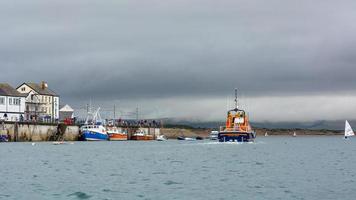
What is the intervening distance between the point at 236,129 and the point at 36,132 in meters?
45.9

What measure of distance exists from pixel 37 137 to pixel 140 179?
10812 cm

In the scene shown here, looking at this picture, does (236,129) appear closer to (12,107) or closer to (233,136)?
(233,136)

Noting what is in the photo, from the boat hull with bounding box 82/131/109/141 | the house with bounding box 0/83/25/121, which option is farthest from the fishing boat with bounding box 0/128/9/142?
the boat hull with bounding box 82/131/109/141

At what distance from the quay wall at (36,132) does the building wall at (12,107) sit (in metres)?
9.53

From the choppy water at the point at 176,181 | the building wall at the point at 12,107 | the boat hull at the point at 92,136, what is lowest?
the choppy water at the point at 176,181

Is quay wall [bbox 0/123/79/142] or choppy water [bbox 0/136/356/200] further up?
quay wall [bbox 0/123/79/142]

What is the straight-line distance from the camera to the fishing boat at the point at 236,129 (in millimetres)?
137625

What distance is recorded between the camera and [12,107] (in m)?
169

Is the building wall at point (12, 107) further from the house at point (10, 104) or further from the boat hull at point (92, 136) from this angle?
the boat hull at point (92, 136)

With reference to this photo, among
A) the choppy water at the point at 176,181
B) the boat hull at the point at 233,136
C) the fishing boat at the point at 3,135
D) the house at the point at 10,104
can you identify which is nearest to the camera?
the choppy water at the point at 176,181

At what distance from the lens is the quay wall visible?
487ft

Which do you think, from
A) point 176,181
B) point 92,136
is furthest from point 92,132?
point 176,181

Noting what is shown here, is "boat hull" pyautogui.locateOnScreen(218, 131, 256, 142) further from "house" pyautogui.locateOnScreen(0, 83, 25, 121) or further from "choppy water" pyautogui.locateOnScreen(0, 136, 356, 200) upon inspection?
"choppy water" pyautogui.locateOnScreen(0, 136, 356, 200)

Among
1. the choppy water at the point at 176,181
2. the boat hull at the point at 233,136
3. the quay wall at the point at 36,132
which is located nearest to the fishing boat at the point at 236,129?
the boat hull at the point at 233,136
